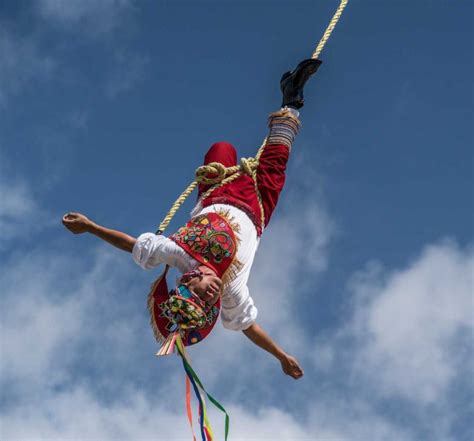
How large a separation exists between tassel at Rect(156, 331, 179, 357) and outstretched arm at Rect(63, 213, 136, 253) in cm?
63

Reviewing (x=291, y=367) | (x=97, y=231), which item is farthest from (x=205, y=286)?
(x=291, y=367)

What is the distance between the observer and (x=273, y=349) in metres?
6.79

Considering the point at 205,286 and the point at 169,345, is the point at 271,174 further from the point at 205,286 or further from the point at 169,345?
the point at 169,345

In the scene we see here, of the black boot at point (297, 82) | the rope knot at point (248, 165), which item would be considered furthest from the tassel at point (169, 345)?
the black boot at point (297, 82)

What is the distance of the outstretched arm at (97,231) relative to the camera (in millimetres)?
6148

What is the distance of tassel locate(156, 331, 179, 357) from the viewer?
6.01 m

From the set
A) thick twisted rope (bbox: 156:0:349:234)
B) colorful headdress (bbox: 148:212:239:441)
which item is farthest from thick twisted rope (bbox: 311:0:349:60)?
colorful headdress (bbox: 148:212:239:441)

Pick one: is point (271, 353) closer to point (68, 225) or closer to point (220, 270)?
point (220, 270)

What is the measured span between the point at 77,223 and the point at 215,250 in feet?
3.10

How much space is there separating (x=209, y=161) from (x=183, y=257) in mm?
958

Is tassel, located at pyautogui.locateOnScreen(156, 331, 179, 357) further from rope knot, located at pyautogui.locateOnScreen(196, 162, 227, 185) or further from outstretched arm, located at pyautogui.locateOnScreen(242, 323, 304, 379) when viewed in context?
rope knot, located at pyautogui.locateOnScreen(196, 162, 227, 185)

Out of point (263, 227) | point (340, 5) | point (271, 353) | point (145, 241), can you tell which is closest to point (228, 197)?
point (263, 227)

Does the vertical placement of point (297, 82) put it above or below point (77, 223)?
above

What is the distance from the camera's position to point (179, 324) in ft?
20.1
